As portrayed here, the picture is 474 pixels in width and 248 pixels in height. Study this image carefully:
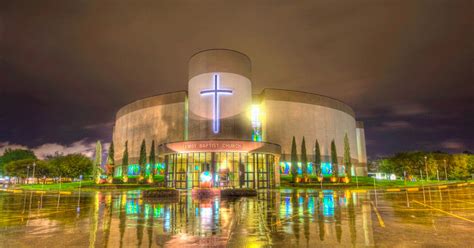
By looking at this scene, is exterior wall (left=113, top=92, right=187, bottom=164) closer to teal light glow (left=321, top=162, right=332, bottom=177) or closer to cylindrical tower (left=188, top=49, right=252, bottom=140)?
cylindrical tower (left=188, top=49, right=252, bottom=140)

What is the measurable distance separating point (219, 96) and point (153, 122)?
3699 cm

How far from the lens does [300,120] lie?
8700 centimetres

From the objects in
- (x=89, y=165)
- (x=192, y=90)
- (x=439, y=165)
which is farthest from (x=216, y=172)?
(x=439, y=165)

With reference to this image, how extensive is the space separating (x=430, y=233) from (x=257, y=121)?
73.1 metres

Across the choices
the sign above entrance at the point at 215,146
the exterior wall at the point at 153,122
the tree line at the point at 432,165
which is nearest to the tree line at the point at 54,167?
the exterior wall at the point at 153,122

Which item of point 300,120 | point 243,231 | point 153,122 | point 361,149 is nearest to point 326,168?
point 300,120

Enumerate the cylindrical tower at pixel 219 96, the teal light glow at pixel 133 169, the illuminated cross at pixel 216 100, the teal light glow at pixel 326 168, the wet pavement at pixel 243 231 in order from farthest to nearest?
the teal light glow at pixel 133 169, the teal light glow at pixel 326 168, the cylindrical tower at pixel 219 96, the illuminated cross at pixel 216 100, the wet pavement at pixel 243 231

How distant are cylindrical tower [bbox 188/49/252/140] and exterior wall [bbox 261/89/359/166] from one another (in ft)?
58.8

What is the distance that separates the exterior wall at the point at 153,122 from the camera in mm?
86812

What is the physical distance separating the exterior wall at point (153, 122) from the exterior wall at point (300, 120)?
24.0 meters

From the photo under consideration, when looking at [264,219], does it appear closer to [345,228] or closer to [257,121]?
[345,228]

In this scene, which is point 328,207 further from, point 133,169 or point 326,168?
point 133,169

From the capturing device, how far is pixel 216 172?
2076 inches

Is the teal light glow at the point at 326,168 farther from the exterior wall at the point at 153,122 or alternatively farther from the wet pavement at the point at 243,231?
the wet pavement at the point at 243,231
